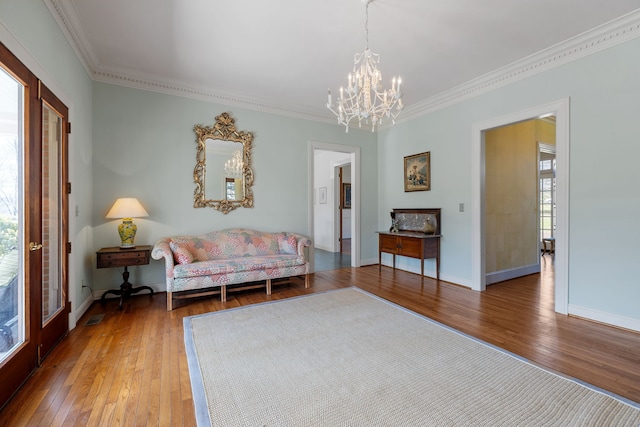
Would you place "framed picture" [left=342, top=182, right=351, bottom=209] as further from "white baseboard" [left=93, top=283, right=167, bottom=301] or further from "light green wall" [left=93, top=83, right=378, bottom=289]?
"white baseboard" [left=93, top=283, right=167, bottom=301]

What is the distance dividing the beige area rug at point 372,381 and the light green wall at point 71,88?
1470mm

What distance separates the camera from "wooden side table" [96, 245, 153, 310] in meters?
3.16

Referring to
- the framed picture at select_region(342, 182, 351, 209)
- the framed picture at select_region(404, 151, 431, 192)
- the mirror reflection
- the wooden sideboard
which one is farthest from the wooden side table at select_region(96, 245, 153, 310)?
the framed picture at select_region(342, 182, 351, 209)

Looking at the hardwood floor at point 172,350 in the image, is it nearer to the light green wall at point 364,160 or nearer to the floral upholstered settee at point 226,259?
the floral upholstered settee at point 226,259

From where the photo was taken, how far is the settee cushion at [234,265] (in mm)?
3251

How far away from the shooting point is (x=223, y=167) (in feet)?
14.0

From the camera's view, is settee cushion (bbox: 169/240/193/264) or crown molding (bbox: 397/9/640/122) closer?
crown molding (bbox: 397/9/640/122)

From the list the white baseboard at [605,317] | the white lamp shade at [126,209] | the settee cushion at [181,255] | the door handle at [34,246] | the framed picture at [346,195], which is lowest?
the white baseboard at [605,317]

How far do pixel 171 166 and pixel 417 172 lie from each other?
3.92 meters

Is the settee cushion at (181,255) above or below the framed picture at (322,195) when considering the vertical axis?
below

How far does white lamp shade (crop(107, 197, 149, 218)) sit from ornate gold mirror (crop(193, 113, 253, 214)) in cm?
80

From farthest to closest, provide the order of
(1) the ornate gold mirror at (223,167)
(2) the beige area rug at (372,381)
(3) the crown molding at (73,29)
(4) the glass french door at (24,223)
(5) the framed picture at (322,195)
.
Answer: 1. (5) the framed picture at (322,195)
2. (1) the ornate gold mirror at (223,167)
3. (3) the crown molding at (73,29)
4. (4) the glass french door at (24,223)
5. (2) the beige area rug at (372,381)

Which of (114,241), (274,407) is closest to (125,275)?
(114,241)

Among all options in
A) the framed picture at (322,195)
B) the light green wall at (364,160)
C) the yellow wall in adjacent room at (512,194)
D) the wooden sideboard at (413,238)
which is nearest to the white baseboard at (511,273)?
the yellow wall in adjacent room at (512,194)
